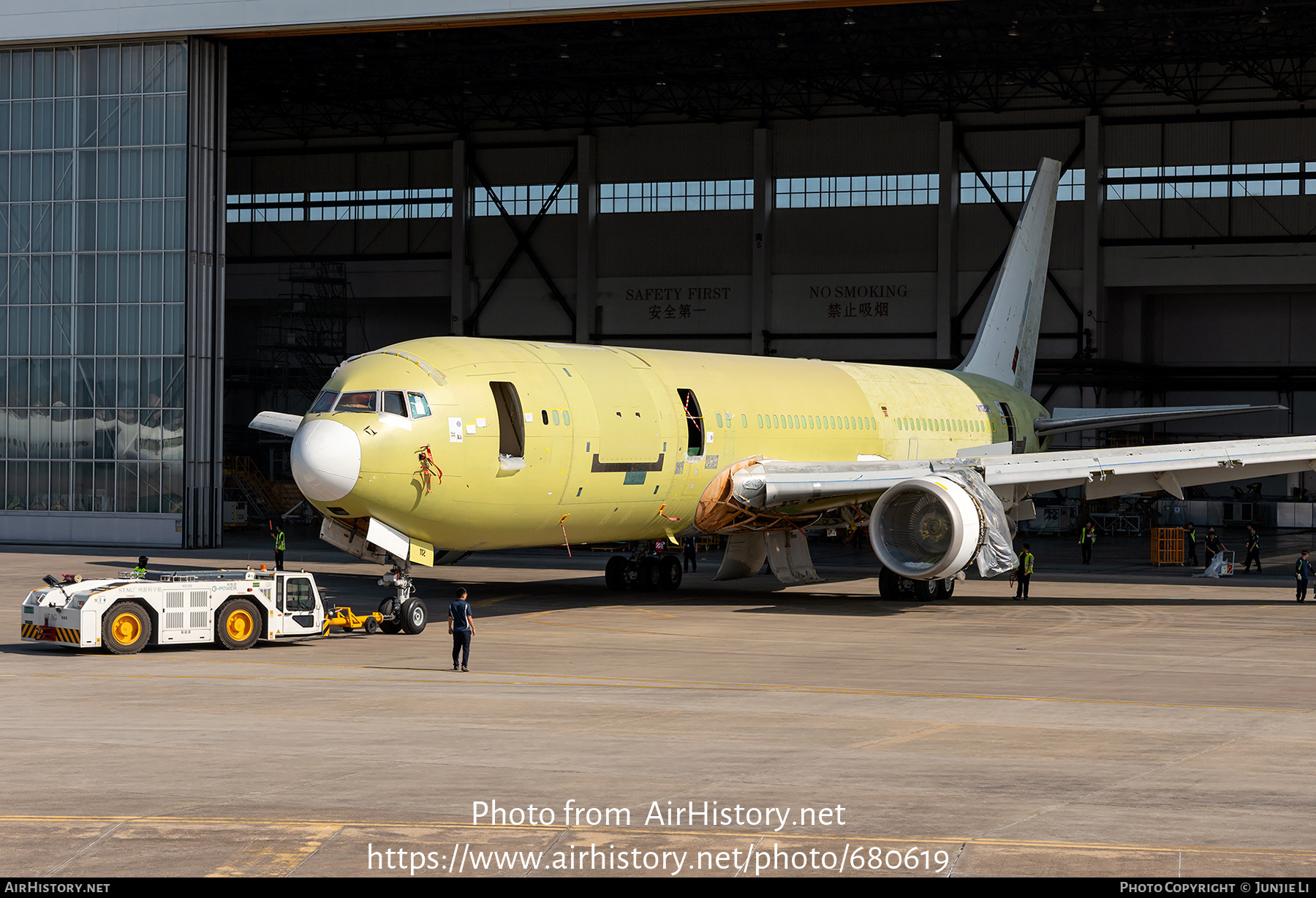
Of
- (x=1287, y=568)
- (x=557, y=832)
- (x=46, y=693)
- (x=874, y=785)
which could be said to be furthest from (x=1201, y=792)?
(x=1287, y=568)

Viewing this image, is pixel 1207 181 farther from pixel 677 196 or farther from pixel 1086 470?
pixel 1086 470

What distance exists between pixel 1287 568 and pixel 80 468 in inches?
1718

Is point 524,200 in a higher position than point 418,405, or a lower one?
higher

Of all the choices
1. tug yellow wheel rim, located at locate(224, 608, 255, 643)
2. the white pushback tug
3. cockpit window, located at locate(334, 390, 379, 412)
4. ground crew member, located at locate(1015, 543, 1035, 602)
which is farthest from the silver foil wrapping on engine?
tug yellow wheel rim, located at locate(224, 608, 255, 643)

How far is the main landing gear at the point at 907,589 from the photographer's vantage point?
34.6 m

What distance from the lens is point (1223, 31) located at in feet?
202

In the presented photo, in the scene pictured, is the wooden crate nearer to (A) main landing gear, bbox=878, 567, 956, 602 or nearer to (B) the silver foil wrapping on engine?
(A) main landing gear, bbox=878, 567, 956, 602

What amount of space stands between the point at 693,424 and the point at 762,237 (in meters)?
43.9

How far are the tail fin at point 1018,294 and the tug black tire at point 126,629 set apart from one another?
28.8m

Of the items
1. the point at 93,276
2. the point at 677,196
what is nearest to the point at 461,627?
the point at 93,276

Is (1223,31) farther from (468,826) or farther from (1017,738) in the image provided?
(468,826)

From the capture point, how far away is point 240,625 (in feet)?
82.3

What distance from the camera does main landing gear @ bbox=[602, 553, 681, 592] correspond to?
3716 centimetres

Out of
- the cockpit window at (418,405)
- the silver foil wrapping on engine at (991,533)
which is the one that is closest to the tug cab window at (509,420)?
the cockpit window at (418,405)
